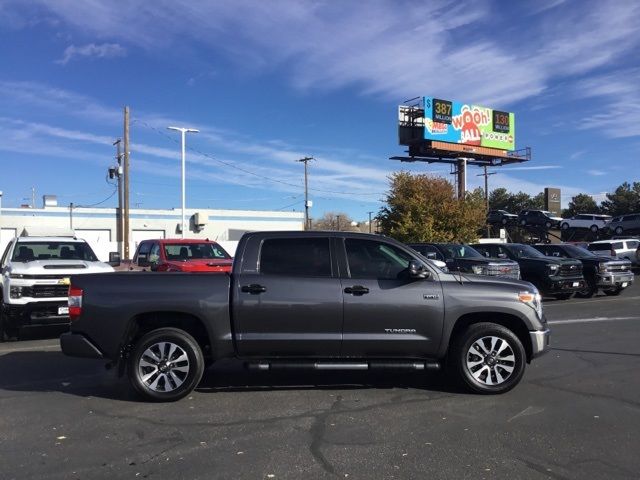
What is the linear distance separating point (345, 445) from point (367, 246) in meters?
2.44

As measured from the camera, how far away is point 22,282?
10.4 m

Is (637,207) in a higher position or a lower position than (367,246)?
higher

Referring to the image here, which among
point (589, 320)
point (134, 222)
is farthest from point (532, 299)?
point (134, 222)

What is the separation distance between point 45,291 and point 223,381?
16.8ft

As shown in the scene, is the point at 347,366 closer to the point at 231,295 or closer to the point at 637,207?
the point at 231,295

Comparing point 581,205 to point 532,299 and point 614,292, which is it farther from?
point 532,299

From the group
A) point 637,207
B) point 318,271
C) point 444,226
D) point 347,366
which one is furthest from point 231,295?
point 637,207

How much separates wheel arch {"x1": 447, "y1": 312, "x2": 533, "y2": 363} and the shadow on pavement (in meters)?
0.70

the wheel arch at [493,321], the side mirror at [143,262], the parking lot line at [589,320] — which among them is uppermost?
the side mirror at [143,262]

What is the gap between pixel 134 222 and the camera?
5797 cm

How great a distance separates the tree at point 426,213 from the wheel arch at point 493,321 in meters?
23.8

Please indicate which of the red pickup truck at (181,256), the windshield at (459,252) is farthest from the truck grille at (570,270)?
the red pickup truck at (181,256)

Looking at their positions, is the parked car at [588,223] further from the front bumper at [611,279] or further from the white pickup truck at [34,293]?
the white pickup truck at [34,293]

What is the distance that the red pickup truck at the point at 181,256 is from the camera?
1300cm
